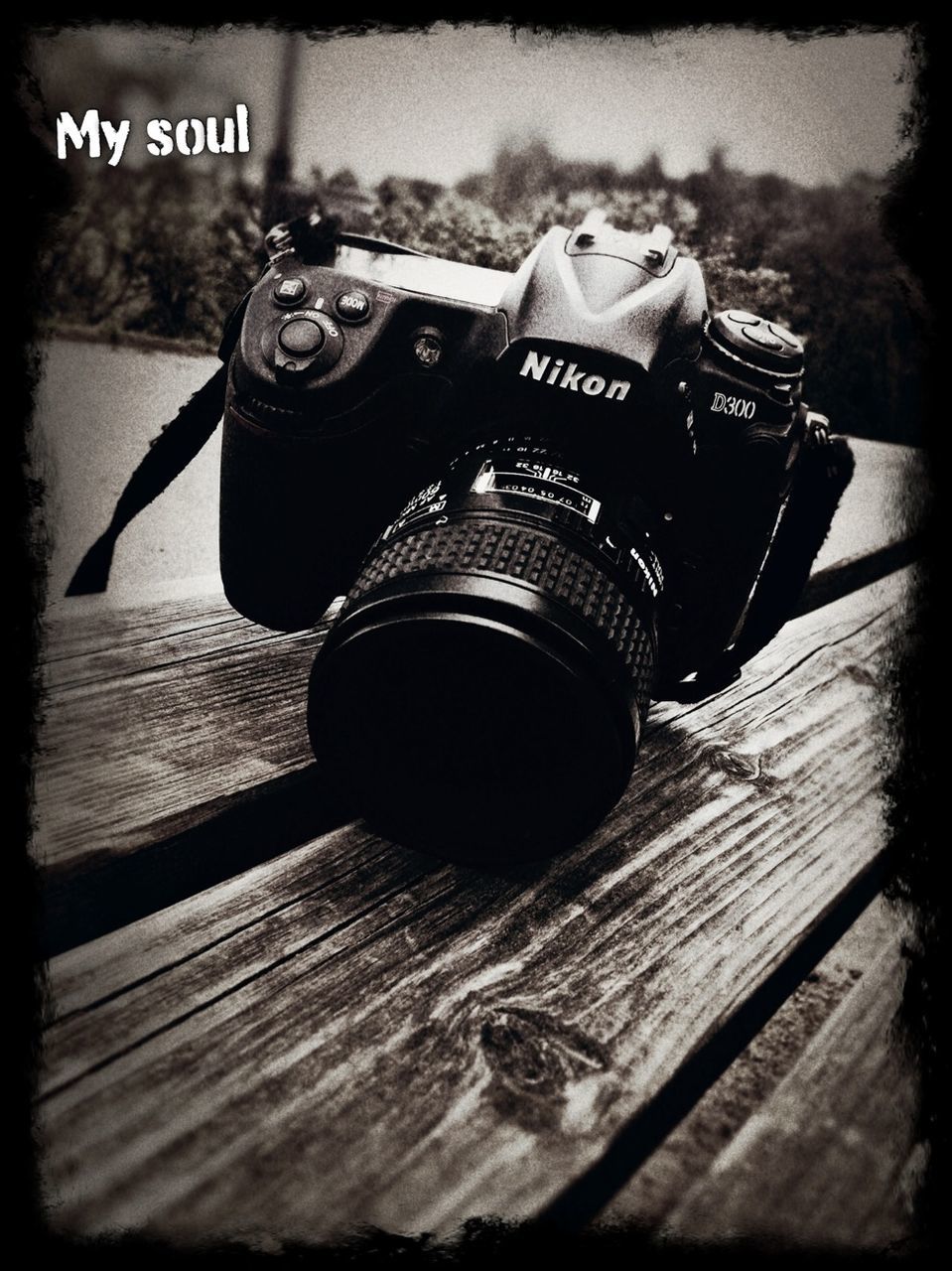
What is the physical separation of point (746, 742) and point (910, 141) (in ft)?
0.95

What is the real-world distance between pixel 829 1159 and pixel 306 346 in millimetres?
376

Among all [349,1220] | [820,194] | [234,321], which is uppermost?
[820,194]

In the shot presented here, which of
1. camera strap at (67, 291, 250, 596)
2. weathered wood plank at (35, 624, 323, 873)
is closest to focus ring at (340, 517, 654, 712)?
weathered wood plank at (35, 624, 323, 873)

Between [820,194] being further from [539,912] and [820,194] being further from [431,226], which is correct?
[539,912]

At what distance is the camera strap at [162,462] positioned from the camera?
0.50m

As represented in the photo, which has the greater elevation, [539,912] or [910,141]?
[910,141]

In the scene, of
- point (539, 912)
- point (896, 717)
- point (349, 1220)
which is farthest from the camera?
point (896, 717)

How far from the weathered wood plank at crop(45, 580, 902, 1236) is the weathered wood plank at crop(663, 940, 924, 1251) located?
0.10 ft

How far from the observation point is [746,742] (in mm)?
469

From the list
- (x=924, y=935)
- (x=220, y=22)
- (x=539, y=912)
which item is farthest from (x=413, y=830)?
(x=220, y=22)

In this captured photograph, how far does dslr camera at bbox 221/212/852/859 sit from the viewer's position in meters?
0.32

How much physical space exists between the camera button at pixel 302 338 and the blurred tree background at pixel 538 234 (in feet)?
0.36

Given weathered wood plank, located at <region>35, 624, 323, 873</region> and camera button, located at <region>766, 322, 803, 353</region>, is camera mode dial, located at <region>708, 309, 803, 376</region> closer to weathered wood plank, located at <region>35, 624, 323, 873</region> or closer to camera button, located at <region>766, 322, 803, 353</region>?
camera button, located at <region>766, 322, 803, 353</region>

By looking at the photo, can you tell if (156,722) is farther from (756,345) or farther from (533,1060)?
(756,345)
